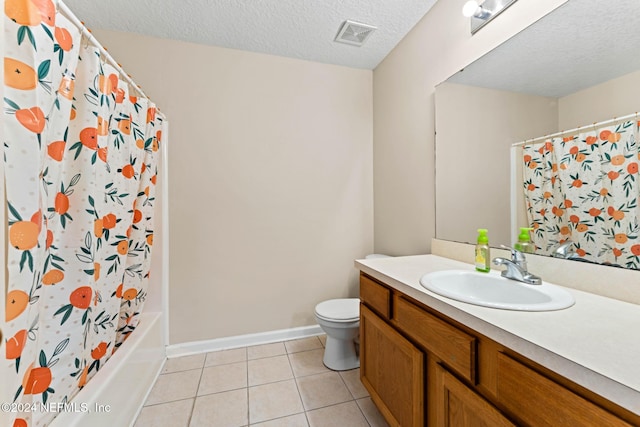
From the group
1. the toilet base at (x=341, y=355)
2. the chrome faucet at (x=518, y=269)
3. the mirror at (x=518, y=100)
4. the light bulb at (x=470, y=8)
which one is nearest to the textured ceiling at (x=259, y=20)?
the light bulb at (x=470, y=8)

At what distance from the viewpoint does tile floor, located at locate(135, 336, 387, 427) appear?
1.40m

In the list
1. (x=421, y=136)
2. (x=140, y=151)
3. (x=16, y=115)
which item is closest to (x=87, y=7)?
(x=140, y=151)

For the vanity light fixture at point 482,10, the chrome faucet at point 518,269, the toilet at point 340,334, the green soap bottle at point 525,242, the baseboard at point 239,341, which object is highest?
the vanity light fixture at point 482,10

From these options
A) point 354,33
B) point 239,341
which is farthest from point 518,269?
point 239,341

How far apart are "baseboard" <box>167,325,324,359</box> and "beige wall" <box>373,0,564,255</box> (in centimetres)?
100

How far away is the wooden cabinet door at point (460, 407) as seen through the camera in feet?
2.29

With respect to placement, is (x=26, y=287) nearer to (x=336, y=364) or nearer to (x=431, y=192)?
(x=336, y=364)

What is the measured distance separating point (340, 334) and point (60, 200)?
64.0 inches

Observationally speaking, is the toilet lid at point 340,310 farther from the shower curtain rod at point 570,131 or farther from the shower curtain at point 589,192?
the shower curtain rod at point 570,131

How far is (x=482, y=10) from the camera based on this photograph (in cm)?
133

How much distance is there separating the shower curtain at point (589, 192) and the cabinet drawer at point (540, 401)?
0.62 meters

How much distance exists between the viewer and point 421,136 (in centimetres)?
182

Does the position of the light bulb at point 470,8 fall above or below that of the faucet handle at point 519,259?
above

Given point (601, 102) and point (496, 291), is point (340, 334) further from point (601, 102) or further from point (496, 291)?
point (601, 102)
